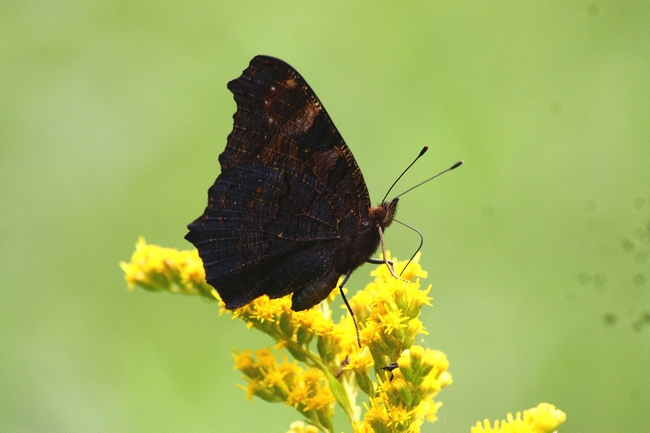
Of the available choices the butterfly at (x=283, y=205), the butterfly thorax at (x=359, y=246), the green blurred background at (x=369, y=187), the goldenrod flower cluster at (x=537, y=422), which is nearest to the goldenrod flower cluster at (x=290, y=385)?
the butterfly at (x=283, y=205)

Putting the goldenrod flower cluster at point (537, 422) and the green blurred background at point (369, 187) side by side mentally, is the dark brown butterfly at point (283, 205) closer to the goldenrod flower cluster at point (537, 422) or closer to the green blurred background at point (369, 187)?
the goldenrod flower cluster at point (537, 422)

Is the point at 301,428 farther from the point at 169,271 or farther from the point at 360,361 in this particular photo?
the point at 169,271

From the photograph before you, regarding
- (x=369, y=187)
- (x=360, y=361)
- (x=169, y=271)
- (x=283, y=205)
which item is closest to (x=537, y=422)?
(x=360, y=361)

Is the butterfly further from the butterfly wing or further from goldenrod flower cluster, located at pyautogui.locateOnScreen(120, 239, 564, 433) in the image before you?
goldenrod flower cluster, located at pyautogui.locateOnScreen(120, 239, 564, 433)

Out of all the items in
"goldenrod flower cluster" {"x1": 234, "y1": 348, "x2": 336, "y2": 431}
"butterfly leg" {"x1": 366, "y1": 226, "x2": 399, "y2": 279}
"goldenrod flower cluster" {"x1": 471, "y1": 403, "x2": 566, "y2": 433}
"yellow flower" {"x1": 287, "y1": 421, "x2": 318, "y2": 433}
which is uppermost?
"butterfly leg" {"x1": 366, "y1": 226, "x2": 399, "y2": 279}

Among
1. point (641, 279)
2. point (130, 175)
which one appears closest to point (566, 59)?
point (641, 279)

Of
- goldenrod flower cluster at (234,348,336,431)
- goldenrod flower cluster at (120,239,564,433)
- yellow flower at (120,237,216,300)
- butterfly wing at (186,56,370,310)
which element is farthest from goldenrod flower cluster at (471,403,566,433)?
yellow flower at (120,237,216,300)

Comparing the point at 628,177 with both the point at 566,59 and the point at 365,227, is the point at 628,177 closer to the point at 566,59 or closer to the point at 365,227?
the point at 566,59
